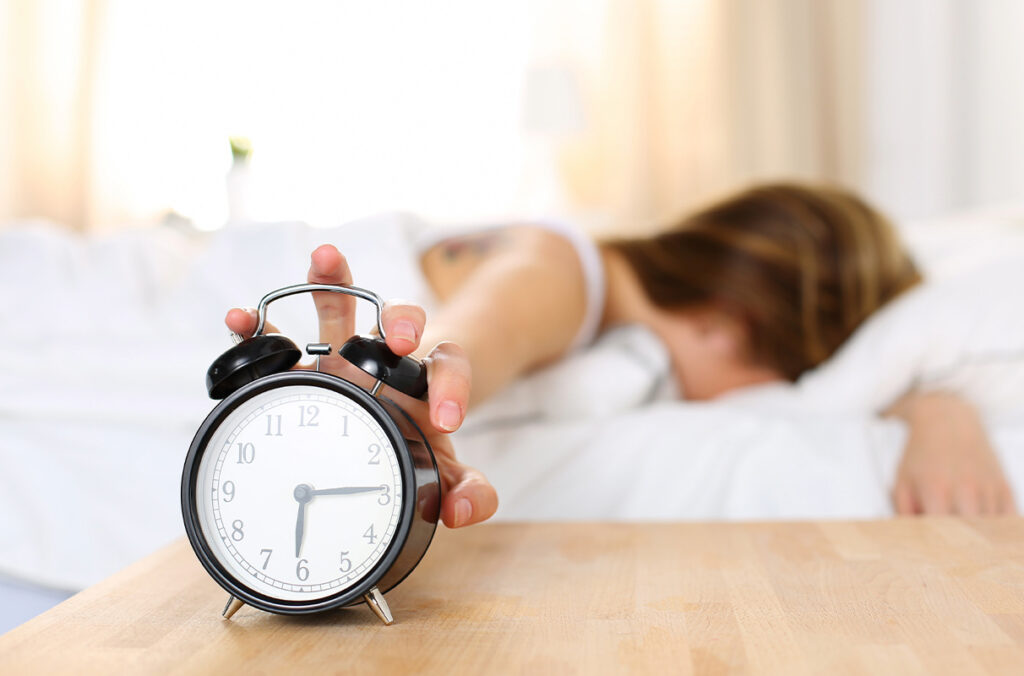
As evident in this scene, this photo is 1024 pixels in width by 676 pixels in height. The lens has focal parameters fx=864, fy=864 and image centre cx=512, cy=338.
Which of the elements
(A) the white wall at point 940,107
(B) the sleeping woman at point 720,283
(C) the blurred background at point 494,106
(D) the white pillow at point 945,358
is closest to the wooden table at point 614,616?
(B) the sleeping woman at point 720,283

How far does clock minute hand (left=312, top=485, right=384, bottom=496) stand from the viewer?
0.51 meters

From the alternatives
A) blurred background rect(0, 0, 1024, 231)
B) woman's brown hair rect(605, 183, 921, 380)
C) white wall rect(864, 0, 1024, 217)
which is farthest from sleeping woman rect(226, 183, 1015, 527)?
white wall rect(864, 0, 1024, 217)

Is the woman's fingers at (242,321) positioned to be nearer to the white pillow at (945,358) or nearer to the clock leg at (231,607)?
the clock leg at (231,607)

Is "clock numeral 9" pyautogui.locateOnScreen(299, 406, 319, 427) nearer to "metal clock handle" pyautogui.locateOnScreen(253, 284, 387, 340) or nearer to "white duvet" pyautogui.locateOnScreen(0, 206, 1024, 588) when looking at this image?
"metal clock handle" pyautogui.locateOnScreen(253, 284, 387, 340)

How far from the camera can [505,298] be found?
3.74 feet

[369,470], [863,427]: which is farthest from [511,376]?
[369,470]

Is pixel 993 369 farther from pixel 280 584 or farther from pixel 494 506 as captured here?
pixel 280 584

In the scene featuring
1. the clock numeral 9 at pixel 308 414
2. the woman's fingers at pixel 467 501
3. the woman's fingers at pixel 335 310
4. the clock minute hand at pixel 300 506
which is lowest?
the woman's fingers at pixel 467 501

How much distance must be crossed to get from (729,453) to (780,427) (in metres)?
0.08

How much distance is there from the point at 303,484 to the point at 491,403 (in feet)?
2.20

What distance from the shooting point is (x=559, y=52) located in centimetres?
360

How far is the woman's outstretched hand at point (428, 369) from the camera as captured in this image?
0.52 m

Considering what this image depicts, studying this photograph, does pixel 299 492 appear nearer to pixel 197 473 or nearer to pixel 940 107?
pixel 197 473

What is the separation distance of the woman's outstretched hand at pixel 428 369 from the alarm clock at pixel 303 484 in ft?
0.06
